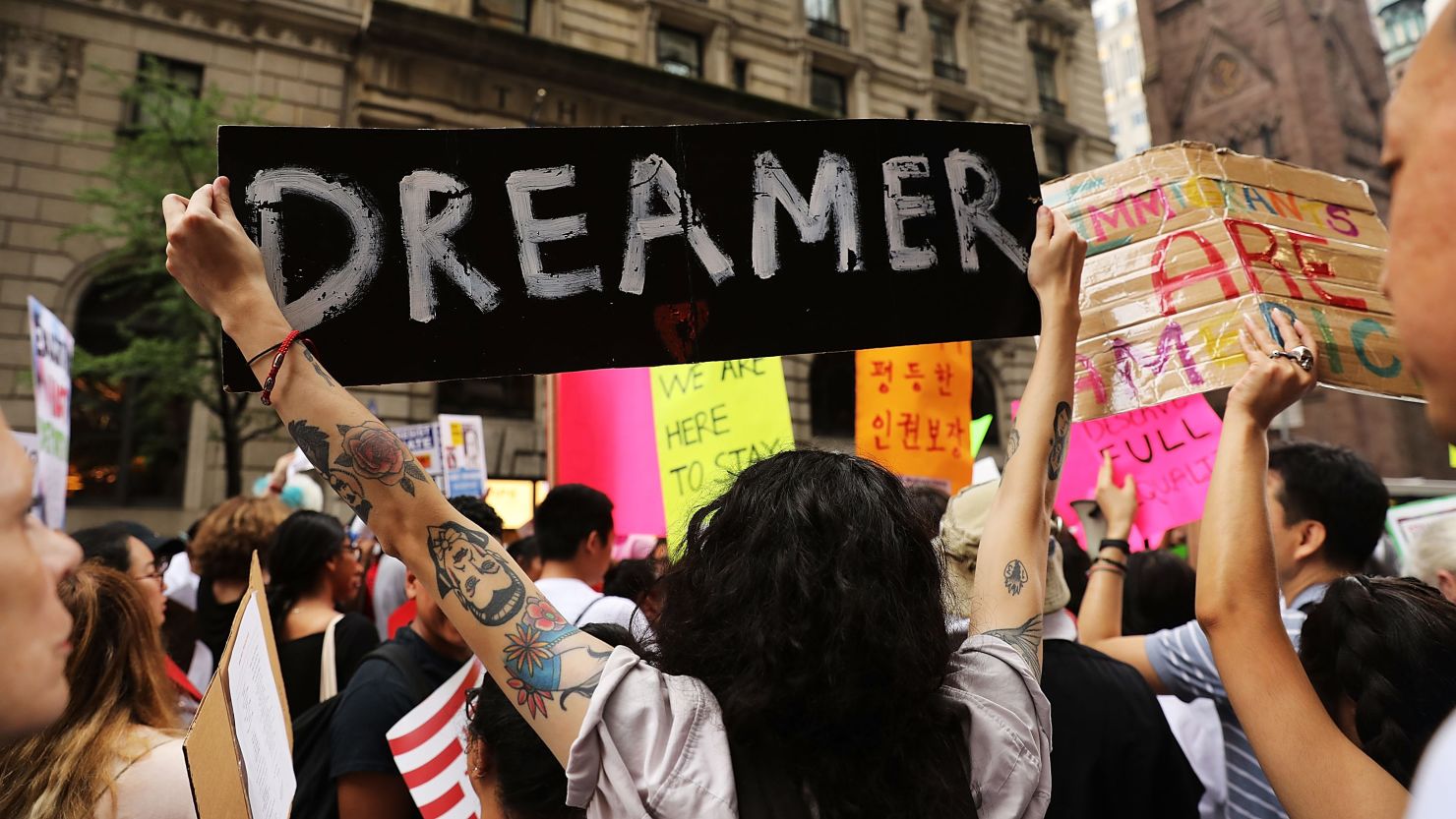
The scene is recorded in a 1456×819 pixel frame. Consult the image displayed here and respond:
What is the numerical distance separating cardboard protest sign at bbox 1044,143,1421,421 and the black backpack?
2321 mm

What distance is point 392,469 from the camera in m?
1.52

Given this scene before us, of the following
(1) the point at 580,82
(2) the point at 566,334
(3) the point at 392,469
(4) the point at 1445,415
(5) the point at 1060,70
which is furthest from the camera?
(5) the point at 1060,70

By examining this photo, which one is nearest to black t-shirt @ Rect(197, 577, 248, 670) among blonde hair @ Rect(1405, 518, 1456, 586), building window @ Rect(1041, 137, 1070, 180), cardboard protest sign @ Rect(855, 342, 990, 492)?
cardboard protest sign @ Rect(855, 342, 990, 492)

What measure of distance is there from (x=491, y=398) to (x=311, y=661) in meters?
13.8

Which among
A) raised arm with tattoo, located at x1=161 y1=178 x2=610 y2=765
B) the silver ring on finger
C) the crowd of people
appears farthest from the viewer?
the silver ring on finger

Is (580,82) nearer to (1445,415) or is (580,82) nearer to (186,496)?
(186,496)

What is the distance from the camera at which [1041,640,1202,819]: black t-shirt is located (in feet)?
7.86

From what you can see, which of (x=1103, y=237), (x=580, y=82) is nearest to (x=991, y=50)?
(x=580, y=82)

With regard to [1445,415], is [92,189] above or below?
above

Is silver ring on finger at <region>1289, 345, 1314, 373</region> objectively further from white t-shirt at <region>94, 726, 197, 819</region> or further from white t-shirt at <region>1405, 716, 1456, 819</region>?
white t-shirt at <region>94, 726, 197, 819</region>

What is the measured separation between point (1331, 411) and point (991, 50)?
48.6 feet

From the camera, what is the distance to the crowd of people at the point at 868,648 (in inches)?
42.1

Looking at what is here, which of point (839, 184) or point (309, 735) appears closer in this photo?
point (839, 184)

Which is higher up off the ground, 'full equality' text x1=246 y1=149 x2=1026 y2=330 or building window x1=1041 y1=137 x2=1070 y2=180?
building window x1=1041 y1=137 x2=1070 y2=180
